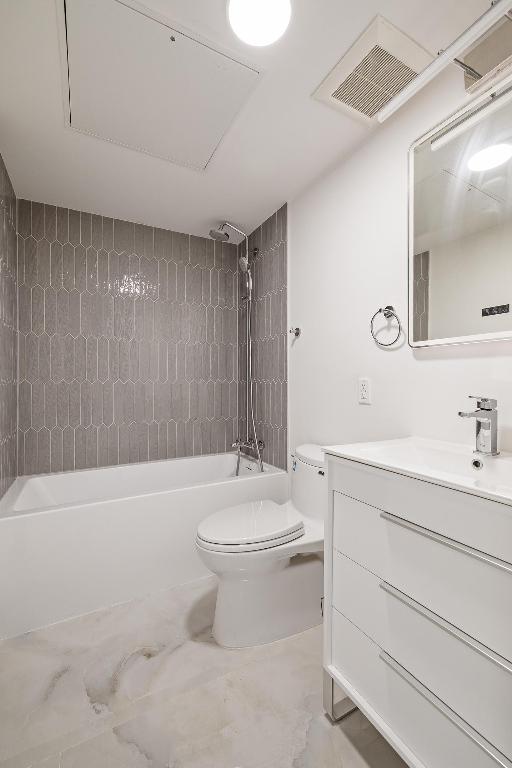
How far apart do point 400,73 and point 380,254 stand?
628 millimetres

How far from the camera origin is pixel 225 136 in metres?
1.64

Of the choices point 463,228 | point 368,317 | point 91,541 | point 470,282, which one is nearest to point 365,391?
point 368,317

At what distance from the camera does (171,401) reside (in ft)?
8.74

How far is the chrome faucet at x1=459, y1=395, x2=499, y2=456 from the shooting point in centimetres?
106

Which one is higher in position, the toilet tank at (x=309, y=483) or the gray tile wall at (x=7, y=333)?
the gray tile wall at (x=7, y=333)

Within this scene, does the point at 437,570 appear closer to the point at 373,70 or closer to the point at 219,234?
the point at 373,70

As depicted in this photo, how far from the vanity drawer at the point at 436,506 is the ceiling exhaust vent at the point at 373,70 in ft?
4.54

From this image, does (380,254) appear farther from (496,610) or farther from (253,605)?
(253,605)

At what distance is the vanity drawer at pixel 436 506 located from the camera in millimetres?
712

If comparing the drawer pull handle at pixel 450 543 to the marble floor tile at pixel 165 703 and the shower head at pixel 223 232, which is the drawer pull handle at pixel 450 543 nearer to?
the marble floor tile at pixel 165 703

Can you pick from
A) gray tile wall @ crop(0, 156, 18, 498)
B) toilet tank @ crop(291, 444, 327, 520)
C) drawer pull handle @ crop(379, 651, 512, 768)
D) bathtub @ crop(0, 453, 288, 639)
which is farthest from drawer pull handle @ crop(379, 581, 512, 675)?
gray tile wall @ crop(0, 156, 18, 498)

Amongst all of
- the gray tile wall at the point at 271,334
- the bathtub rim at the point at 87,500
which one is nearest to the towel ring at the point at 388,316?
the gray tile wall at the point at 271,334

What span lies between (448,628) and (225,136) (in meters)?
1.95

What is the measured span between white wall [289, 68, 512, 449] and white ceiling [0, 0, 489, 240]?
0.19m
